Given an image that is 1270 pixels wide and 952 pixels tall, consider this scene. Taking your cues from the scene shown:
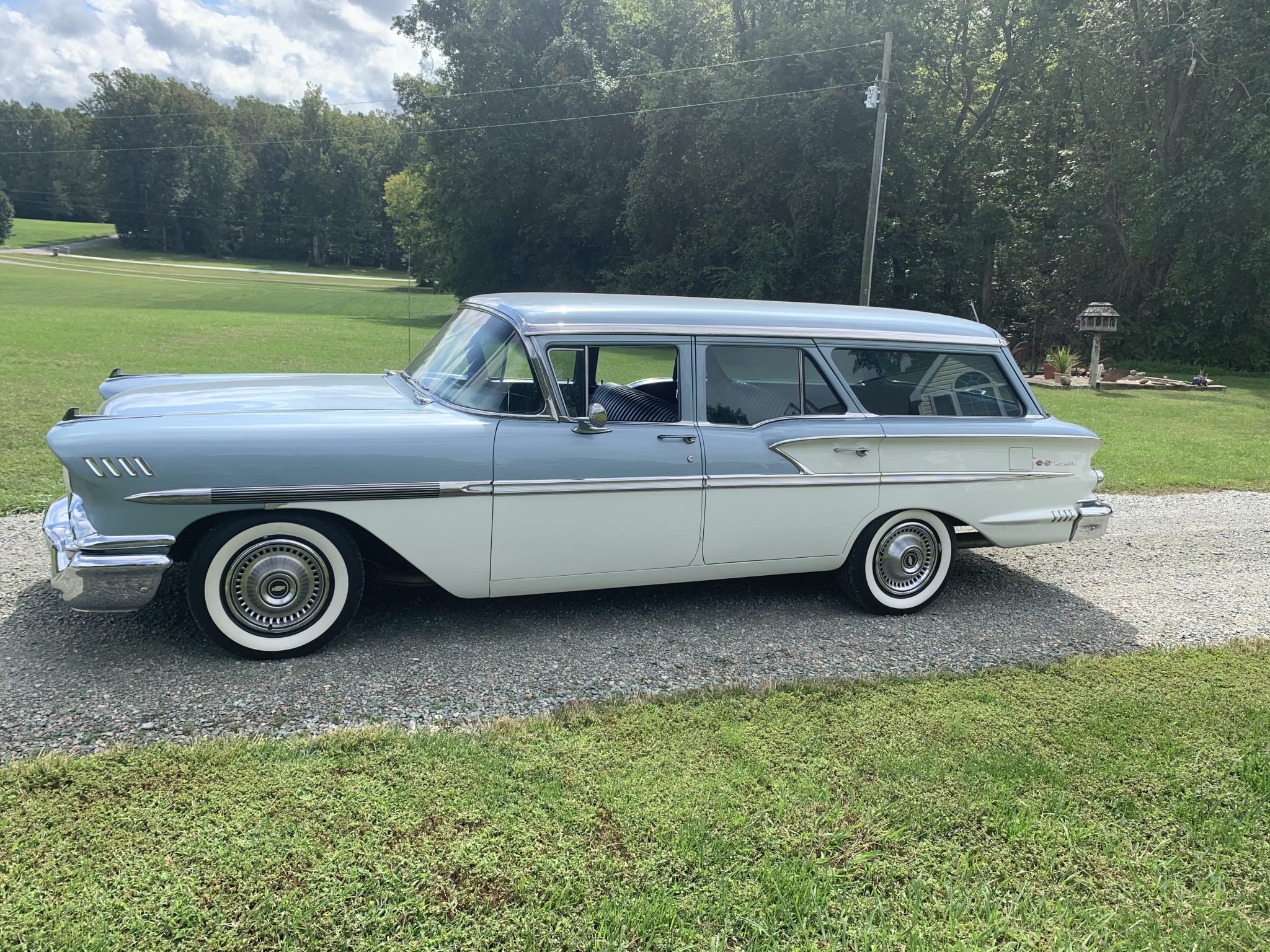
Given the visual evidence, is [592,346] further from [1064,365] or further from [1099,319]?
[1064,365]

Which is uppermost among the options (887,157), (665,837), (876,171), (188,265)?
(887,157)

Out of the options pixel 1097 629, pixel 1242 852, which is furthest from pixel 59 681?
pixel 1097 629

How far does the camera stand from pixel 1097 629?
4938 millimetres

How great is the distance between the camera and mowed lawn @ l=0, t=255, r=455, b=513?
9547 mm

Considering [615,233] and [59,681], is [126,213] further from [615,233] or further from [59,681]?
[59,681]

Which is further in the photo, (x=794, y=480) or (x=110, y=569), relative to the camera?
(x=794, y=480)

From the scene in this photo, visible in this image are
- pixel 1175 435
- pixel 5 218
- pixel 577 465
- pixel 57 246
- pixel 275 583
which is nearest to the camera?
pixel 275 583

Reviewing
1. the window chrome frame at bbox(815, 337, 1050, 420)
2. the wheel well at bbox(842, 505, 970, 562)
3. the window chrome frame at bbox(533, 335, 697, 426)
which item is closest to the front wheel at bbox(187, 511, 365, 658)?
the window chrome frame at bbox(533, 335, 697, 426)

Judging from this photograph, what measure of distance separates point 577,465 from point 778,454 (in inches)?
43.9

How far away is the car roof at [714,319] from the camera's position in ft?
14.4

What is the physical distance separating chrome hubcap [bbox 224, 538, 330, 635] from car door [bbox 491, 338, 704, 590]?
0.82m

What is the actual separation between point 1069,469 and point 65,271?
204ft

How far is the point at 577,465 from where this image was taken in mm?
4160

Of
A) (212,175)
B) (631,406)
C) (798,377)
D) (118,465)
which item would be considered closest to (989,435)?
(798,377)
